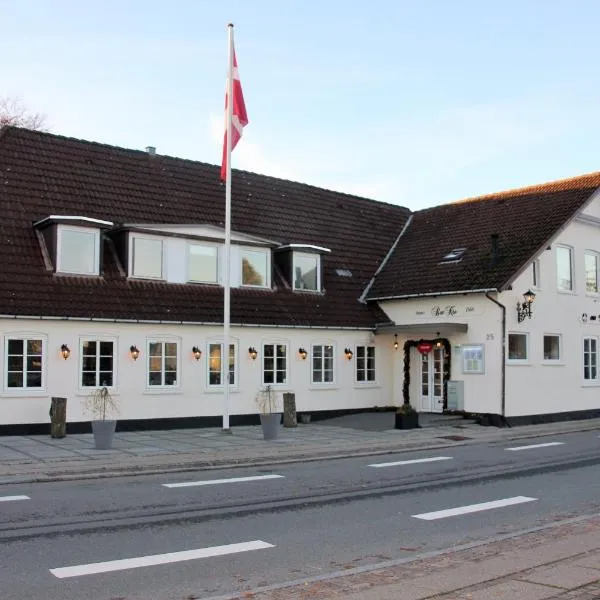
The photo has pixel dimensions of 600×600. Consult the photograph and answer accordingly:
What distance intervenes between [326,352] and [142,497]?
539 inches

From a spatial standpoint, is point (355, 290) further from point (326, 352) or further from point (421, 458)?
point (421, 458)

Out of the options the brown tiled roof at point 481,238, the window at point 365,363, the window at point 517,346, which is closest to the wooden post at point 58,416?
the window at point 365,363

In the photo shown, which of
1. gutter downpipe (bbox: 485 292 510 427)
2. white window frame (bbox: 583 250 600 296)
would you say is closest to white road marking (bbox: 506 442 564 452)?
gutter downpipe (bbox: 485 292 510 427)

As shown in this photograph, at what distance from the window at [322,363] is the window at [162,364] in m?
4.86

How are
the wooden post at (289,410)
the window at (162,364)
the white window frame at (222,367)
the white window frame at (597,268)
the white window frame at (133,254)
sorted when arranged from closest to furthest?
the window at (162,364) → the white window frame at (133,254) → the wooden post at (289,410) → the white window frame at (222,367) → the white window frame at (597,268)

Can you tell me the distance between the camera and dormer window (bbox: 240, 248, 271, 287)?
23766 millimetres

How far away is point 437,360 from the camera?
25.5m

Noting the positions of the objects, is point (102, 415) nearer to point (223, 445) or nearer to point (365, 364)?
point (223, 445)

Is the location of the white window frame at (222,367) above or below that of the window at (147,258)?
below

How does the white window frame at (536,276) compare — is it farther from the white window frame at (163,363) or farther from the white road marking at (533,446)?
the white window frame at (163,363)

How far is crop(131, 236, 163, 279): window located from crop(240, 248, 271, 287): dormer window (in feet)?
9.38

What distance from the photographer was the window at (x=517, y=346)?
2369 cm

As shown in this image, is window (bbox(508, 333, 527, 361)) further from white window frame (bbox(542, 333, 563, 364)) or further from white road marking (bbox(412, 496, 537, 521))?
white road marking (bbox(412, 496, 537, 521))

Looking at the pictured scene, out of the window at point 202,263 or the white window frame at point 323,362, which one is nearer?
the window at point 202,263
